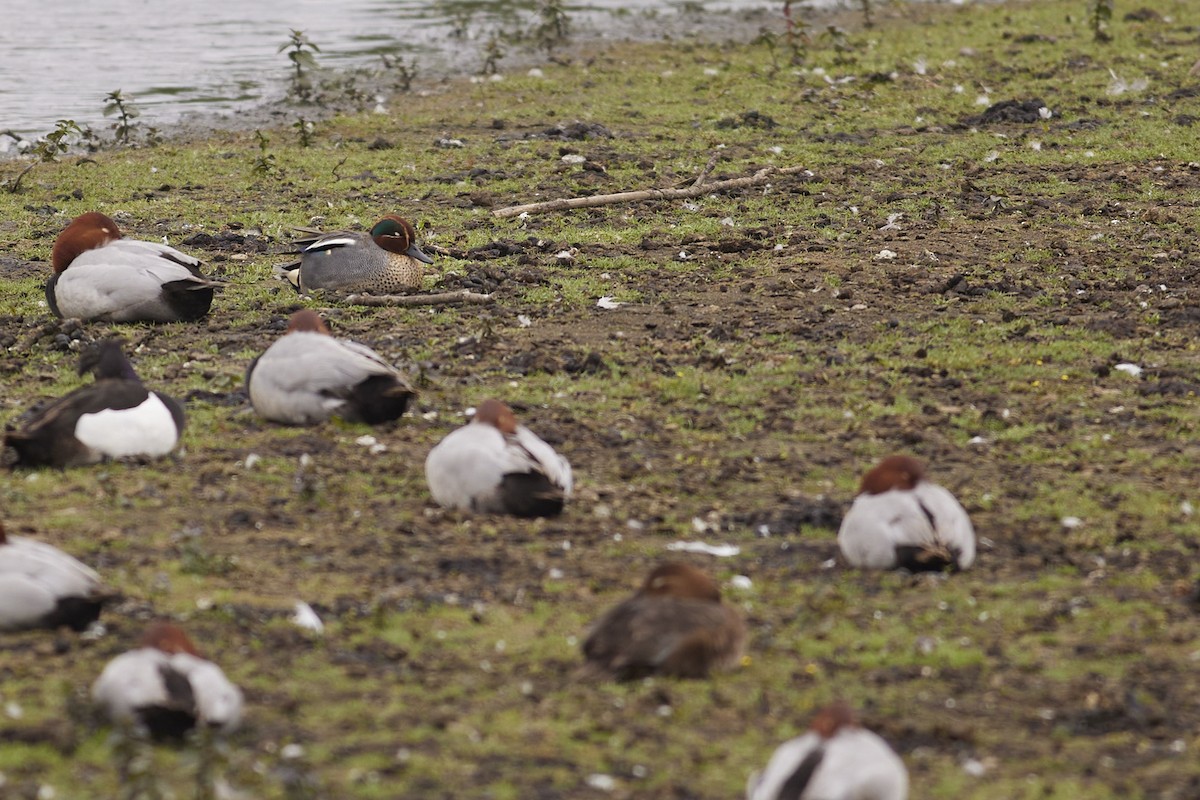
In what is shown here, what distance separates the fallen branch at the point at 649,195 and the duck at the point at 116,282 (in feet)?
10.4

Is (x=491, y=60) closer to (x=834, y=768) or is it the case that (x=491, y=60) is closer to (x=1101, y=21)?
(x=1101, y=21)

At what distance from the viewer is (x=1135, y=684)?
5.24m

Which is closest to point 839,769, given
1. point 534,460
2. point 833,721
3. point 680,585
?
point 833,721

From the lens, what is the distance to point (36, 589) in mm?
5336

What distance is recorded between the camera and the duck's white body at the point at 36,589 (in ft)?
17.5

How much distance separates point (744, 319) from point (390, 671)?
16.6 feet

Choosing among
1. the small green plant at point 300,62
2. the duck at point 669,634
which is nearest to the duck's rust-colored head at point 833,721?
the duck at point 669,634

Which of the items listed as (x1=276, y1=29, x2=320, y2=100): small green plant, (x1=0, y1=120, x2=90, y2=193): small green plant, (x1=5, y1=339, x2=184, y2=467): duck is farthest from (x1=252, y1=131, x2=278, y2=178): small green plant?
(x1=5, y1=339, x2=184, y2=467): duck

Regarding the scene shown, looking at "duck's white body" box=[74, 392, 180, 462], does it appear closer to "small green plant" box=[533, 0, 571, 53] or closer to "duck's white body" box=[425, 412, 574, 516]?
"duck's white body" box=[425, 412, 574, 516]

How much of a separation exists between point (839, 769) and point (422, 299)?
6509 millimetres

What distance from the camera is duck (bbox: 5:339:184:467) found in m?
7.14

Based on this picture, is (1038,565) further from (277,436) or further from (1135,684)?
(277,436)

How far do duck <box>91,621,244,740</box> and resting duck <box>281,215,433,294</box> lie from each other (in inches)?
227

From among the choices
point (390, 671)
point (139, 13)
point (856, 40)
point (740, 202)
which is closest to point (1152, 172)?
point (740, 202)
